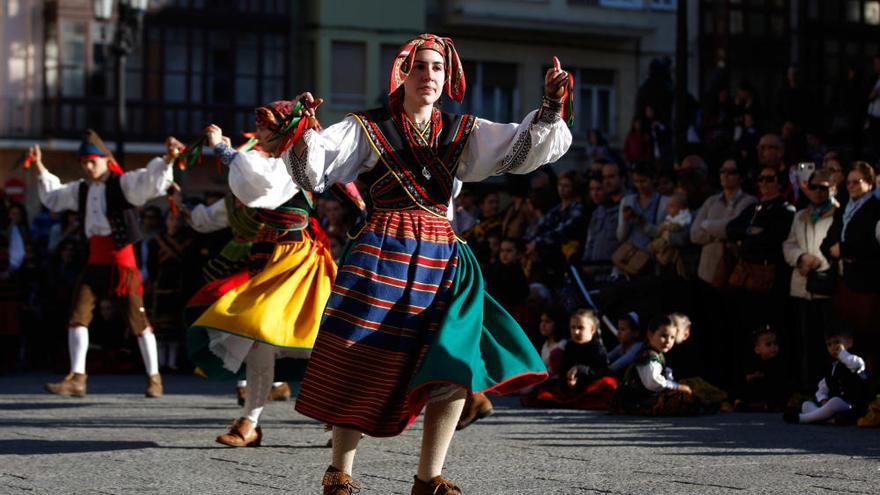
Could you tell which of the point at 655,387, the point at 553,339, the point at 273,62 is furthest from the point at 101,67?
the point at 655,387

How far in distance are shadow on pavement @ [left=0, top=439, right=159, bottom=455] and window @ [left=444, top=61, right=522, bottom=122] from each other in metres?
23.9

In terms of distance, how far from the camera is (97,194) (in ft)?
34.9

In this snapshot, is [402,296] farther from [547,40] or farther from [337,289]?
[547,40]

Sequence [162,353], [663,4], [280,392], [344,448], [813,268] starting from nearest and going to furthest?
[344,448] → [813,268] → [280,392] → [162,353] → [663,4]

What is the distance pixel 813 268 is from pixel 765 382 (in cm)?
82

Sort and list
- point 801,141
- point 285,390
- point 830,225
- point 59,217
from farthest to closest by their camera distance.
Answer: point 59,217 < point 801,141 < point 285,390 < point 830,225

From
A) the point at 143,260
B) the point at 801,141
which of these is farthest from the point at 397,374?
the point at 143,260

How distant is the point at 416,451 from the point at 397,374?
81.1 inches

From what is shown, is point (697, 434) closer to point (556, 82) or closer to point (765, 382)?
point (765, 382)

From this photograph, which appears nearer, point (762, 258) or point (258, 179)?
point (258, 179)

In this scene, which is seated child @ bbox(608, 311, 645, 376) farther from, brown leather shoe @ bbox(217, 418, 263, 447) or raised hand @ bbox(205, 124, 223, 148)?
raised hand @ bbox(205, 124, 223, 148)

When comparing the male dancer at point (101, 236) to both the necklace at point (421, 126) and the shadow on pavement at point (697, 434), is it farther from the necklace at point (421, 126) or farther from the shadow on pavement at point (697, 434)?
the necklace at point (421, 126)

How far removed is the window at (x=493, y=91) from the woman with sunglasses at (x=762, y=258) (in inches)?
828

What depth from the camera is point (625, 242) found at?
38.7ft
